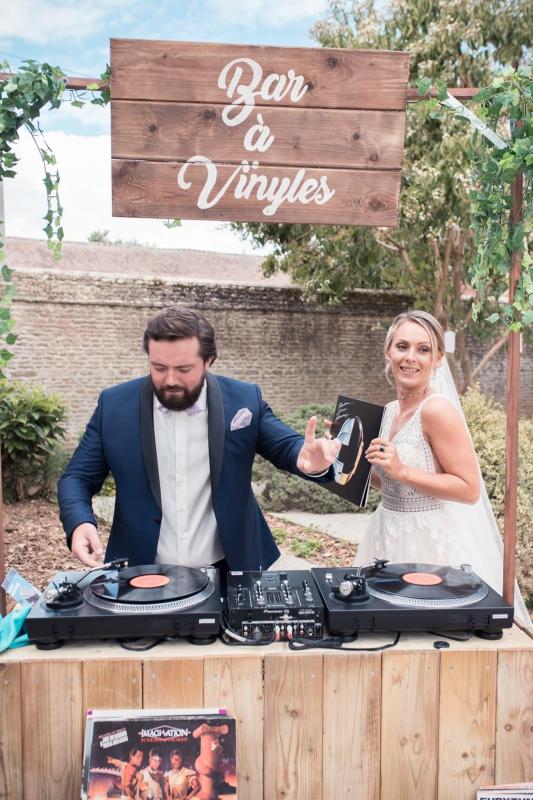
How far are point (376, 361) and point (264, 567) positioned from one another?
11.5m

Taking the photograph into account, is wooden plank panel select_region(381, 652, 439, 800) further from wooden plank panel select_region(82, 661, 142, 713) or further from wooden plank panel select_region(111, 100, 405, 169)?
wooden plank panel select_region(111, 100, 405, 169)

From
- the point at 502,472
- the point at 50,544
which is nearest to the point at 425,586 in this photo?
the point at 502,472

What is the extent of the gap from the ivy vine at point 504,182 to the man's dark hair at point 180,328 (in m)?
0.81

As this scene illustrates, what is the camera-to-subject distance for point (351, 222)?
1.94 m

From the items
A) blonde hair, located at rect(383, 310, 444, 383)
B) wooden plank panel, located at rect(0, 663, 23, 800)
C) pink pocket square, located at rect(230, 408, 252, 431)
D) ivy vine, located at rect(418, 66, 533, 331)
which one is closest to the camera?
wooden plank panel, located at rect(0, 663, 23, 800)

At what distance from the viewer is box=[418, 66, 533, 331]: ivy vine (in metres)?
1.74

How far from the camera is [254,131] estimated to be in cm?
188

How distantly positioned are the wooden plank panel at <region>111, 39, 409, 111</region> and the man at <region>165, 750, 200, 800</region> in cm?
171

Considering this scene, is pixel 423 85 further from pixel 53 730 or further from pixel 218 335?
pixel 218 335

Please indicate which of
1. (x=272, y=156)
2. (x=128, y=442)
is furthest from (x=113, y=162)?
(x=128, y=442)

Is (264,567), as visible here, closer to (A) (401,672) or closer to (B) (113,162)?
(A) (401,672)

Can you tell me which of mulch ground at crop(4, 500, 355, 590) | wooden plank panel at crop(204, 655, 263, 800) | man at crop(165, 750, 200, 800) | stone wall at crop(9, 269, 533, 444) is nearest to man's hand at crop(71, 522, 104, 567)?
wooden plank panel at crop(204, 655, 263, 800)

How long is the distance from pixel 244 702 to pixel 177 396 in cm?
89

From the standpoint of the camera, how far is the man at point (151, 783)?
1325 mm
